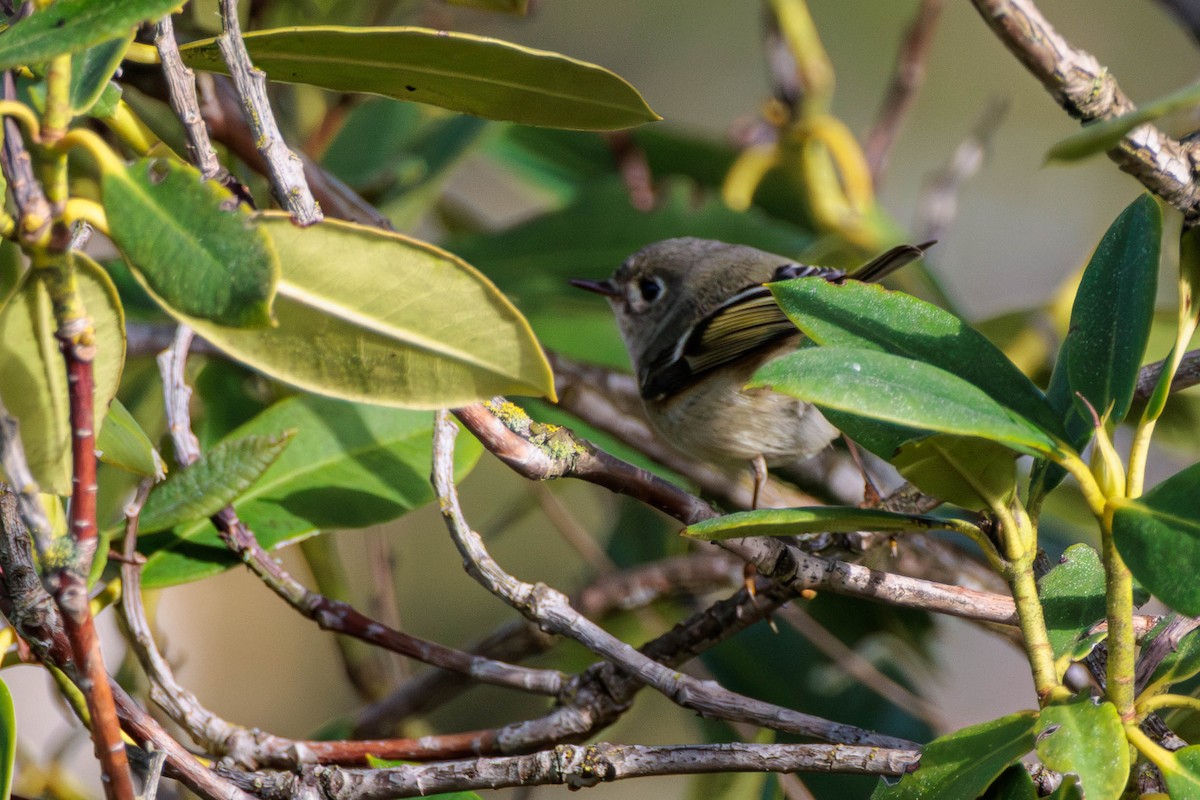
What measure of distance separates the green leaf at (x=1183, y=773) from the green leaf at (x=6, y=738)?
2.58ft

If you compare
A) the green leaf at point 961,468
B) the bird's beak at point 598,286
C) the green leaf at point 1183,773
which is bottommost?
the green leaf at point 1183,773

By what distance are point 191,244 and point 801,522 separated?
411 mm

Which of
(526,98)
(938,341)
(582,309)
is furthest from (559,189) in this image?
(938,341)

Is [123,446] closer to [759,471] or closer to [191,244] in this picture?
[191,244]

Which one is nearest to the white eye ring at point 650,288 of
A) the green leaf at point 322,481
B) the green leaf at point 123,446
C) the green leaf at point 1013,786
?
the green leaf at point 322,481

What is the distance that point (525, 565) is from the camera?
10.2 feet

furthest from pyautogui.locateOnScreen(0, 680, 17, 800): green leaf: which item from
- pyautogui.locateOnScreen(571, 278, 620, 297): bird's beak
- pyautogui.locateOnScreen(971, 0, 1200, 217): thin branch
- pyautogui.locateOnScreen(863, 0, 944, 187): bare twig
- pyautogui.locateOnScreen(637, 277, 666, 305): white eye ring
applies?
pyautogui.locateOnScreen(863, 0, 944, 187): bare twig

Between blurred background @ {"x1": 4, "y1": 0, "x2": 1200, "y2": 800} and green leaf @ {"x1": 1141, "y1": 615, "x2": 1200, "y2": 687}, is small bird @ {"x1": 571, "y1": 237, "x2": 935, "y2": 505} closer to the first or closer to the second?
blurred background @ {"x1": 4, "y1": 0, "x2": 1200, "y2": 800}

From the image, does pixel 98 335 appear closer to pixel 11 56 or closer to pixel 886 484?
pixel 11 56

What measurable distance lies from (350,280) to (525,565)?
2.53 meters

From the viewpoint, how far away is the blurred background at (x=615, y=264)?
7.11 feet

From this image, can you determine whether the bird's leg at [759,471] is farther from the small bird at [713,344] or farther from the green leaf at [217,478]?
the green leaf at [217,478]

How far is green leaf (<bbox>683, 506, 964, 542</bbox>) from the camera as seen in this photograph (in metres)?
0.68

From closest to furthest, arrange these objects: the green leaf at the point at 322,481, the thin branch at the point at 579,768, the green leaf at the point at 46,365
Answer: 1. the green leaf at the point at 46,365
2. the thin branch at the point at 579,768
3. the green leaf at the point at 322,481
